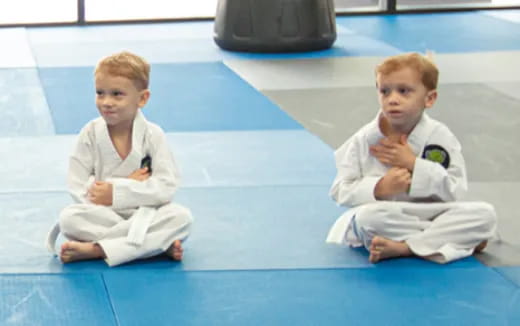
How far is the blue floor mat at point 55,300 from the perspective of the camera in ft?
12.8

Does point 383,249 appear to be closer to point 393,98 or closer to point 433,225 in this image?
point 433,225

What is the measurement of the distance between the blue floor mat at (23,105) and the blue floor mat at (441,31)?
3.94m

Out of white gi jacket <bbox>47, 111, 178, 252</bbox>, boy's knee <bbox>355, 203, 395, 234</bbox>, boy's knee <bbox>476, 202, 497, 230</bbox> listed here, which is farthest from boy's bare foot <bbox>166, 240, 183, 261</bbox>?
boy's knee <bbox>476, 202, 497, 230</bbox>

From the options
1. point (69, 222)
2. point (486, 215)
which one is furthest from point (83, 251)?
point (486, 215)

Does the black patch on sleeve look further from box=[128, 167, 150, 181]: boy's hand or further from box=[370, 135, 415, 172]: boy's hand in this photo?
box=[370, 135, 415, 172]: boy's hand

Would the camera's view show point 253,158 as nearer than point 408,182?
No

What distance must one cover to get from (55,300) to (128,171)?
0.76 m

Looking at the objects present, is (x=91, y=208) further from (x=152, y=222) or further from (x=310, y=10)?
(x=310, y=10)

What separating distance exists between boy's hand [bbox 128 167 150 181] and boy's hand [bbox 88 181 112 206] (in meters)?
0.12

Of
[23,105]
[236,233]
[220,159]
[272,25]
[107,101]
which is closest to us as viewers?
[107,101]

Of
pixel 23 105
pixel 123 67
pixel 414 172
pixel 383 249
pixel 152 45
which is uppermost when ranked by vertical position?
pixel 123 67

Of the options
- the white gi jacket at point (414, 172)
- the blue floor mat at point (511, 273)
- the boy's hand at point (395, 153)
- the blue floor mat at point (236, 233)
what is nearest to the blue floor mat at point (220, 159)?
the blue floor mat at point (236, 233)

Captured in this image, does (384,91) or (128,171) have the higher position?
(384,91)

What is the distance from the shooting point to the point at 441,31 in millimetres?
11523
